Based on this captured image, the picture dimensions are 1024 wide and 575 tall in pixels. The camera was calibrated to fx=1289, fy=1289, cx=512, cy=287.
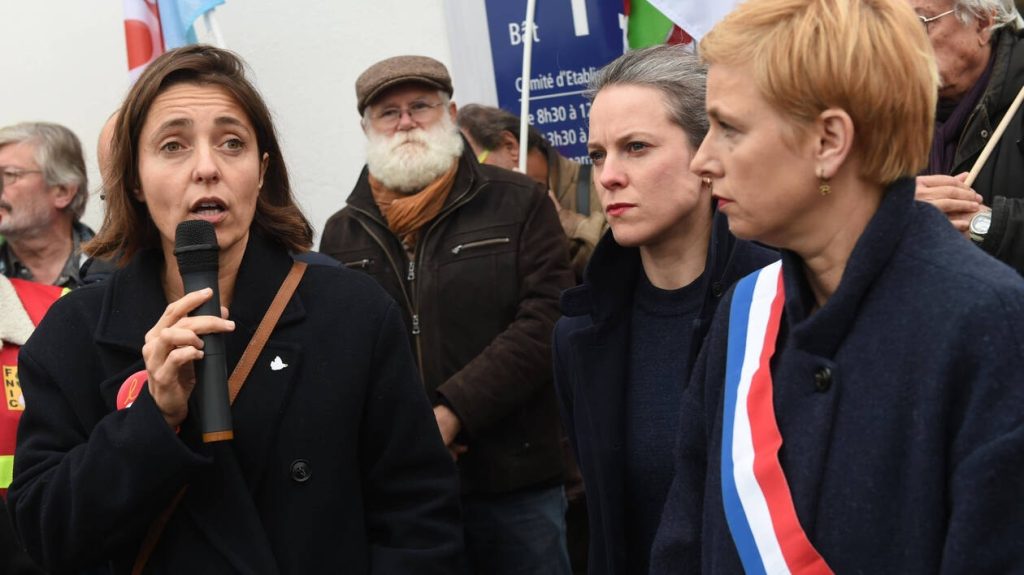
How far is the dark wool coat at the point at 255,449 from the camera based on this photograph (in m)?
2.61

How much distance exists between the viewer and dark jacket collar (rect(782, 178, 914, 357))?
199 cm

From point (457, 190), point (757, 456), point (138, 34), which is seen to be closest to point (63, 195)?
point (138, 34)

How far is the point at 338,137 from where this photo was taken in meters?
6.89

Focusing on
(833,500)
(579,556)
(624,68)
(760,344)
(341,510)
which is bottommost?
(579,556)

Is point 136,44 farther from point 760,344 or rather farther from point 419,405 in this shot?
point 760,344

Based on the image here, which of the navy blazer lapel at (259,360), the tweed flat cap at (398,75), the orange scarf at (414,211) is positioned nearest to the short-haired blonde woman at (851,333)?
the navy blazer lapel at (259,360)

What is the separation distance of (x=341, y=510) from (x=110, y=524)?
1.58 feet

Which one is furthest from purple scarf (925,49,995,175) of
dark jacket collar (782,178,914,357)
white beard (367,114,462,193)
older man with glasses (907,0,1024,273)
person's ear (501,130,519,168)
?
person's ear (501,130,519,168)

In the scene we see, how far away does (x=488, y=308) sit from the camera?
4.58 m

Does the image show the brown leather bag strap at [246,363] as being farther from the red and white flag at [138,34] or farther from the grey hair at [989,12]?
the red and white flag at [138,34]

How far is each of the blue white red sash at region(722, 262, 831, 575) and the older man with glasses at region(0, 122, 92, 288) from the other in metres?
3.67

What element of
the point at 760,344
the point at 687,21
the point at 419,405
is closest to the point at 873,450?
the point at 760,344

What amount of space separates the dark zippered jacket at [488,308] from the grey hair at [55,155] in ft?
4.39

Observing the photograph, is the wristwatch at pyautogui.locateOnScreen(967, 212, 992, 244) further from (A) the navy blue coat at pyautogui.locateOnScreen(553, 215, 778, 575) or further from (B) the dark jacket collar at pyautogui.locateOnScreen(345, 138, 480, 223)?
(B) the dark jacket collar at pyautogui.locateOnScreen(345, 138, 480, 223)
